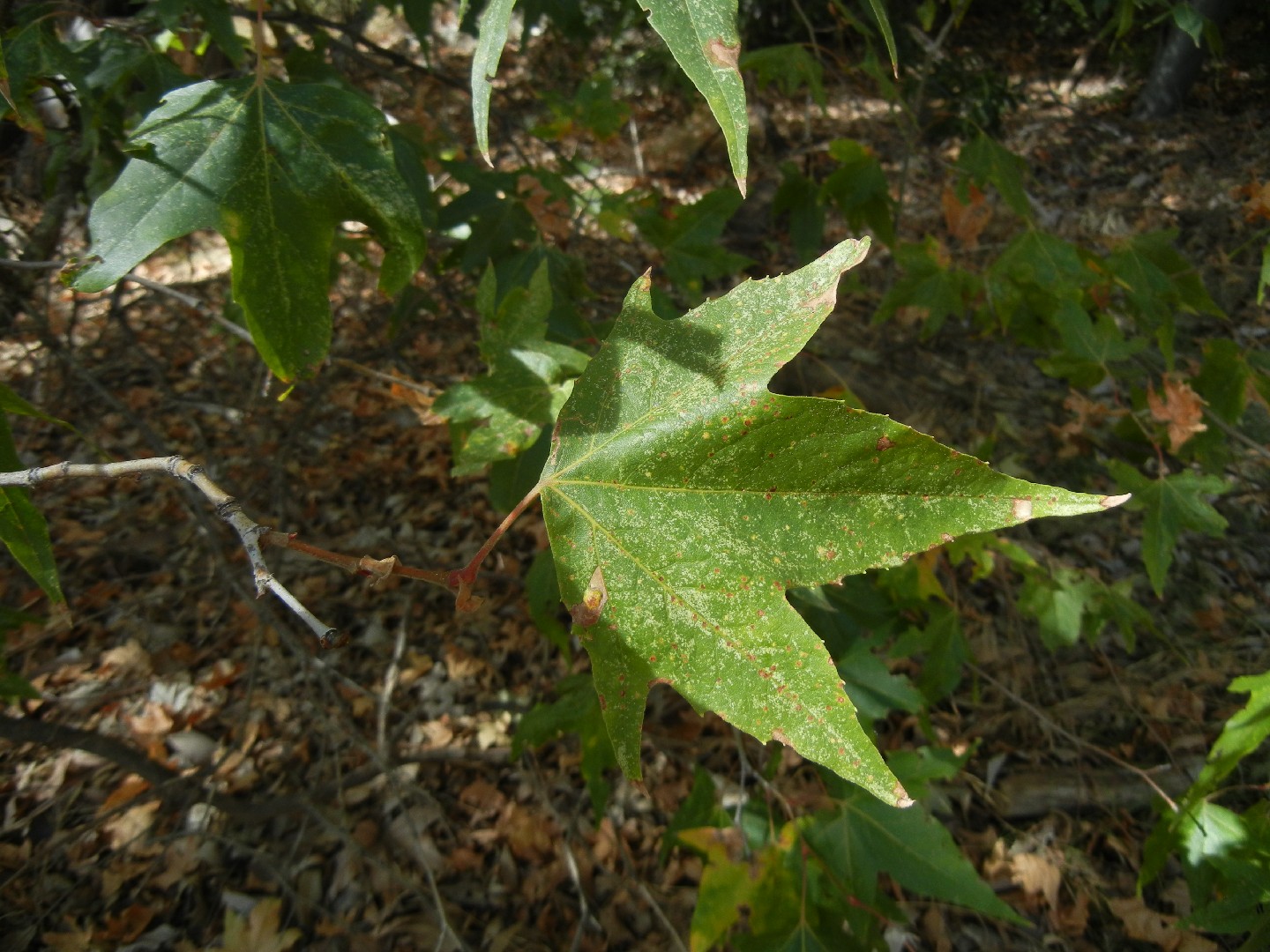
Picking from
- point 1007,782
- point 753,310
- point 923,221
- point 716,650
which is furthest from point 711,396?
point 923,221

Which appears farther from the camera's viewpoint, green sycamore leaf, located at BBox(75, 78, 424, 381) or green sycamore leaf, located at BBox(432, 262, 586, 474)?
green sycamore leaf, located at BBox(432, 262, 586, 474)

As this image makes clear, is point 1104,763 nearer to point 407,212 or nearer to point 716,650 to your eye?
point 716,650

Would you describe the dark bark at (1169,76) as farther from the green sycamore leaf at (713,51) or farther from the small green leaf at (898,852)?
the green sycamore leaf at (713,51)

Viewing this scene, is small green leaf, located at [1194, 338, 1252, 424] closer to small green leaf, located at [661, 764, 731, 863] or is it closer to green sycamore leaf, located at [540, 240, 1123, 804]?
small green leaf, located at [661, 764, 731, 863]

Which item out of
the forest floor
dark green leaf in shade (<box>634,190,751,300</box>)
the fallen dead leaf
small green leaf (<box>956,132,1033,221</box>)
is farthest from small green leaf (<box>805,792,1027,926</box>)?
small green leaf (<box>956,132,1033,221</box>)

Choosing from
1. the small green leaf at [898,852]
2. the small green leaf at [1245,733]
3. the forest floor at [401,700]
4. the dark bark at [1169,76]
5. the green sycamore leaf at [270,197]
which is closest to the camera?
the green sycamore leaf at [270,197]

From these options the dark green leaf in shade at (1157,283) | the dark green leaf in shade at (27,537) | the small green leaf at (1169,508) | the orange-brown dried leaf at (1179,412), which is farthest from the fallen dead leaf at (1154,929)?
the dark green leaf in shade at (27,537)
